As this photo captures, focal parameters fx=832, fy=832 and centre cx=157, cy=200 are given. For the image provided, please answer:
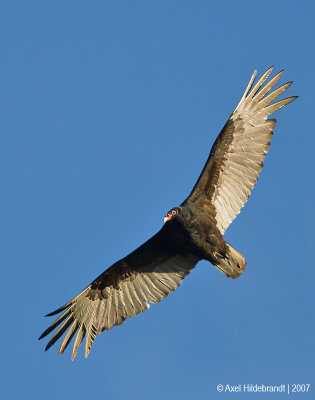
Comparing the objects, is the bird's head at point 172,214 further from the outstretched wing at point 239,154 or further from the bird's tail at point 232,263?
the bird's tail at point 232,263

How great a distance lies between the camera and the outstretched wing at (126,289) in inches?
454

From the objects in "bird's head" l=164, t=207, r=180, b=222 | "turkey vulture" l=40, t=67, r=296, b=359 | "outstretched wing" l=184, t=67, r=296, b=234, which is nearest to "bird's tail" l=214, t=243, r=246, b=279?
"turkey vulture" l=40, t=67, r=296, b=359

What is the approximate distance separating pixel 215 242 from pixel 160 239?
2.96 feet

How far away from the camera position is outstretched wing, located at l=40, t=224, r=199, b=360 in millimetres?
11539

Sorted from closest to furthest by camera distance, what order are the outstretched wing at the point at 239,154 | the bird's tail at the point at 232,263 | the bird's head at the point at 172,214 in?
1. the bird's head at the point at 172,214
2. the bird's tail at the point at 232,263
3. the outstretched wing at the point at 239,154

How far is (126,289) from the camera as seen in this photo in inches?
467

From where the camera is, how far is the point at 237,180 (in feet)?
37.5

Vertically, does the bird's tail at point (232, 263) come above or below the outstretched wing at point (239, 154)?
below

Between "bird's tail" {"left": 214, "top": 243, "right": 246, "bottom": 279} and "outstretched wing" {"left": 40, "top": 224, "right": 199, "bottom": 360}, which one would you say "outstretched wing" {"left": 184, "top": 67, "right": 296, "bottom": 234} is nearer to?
"bird's tail" {"left": 214, "top": 243, "right": 246, "bottom": 279}

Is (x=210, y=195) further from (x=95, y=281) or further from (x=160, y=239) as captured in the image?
(x=95, y=281)

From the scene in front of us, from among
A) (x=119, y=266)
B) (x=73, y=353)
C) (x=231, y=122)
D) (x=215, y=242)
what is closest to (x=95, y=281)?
(x=119, y=266)

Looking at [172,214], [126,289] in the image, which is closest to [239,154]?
[172,214]

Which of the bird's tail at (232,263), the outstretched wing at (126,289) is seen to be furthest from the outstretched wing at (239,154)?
the outstretched wing at (126,289)

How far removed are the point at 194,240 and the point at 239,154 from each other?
1383 millimetres
